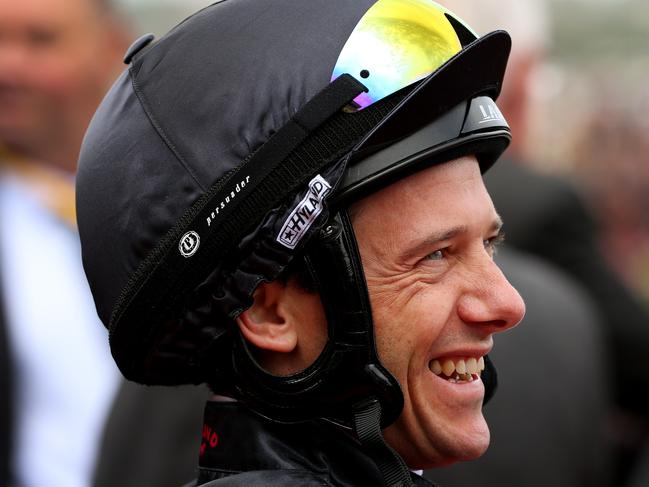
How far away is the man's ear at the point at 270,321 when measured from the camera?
277 centimetres

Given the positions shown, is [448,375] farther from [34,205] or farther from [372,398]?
[34,205]

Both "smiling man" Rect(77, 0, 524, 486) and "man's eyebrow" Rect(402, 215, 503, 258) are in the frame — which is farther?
"man's eyebrow" Rect(402, 215, 503, 258)

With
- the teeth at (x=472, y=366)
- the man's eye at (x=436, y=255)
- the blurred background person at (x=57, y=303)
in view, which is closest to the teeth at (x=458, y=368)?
the teeth at (x=472, y=366)

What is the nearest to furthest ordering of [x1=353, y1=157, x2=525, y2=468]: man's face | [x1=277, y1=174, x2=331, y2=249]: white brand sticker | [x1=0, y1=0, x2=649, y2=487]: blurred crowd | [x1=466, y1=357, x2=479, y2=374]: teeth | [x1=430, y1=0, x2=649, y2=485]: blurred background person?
[x1=277, y1=174, x2=331, y2=249]: white brand sticker < [x1=353, y1=157, x2=525, y2=468]: man's face < [x1=466, y1=357, x2=479, y2=374]: teeth < [x1=0, y1=0, x2=649, y2=487]: blurred crowd < [x1=430, y1=0, x2=649, y2=485]: blurred background person

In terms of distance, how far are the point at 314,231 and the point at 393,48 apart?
0.45 meters

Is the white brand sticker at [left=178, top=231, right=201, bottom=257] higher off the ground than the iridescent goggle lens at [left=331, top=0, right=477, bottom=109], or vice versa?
the iridescent goggle lens at [left=331, top=0, right=477, bottom=109]

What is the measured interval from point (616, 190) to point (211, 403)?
9.54m

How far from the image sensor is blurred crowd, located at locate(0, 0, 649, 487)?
4492 millimetres

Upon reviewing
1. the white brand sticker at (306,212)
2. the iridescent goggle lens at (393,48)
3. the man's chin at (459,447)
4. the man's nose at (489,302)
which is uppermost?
the iridescent goggle lens at (393,48)

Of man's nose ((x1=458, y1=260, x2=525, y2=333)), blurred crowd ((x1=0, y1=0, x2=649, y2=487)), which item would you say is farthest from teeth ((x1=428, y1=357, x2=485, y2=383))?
blurred crowd ((x1=0, y1=0, x2=649, y2=487))

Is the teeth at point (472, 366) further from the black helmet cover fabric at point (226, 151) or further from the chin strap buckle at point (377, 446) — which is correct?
the black helmet cover fabric at point (226, 151)

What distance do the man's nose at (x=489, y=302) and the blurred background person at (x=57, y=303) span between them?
6.47 ft

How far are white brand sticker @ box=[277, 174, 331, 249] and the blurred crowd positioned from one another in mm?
1776

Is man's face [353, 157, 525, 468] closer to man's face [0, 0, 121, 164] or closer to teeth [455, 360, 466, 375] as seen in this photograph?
teeth [455, 360, 466, 375]
